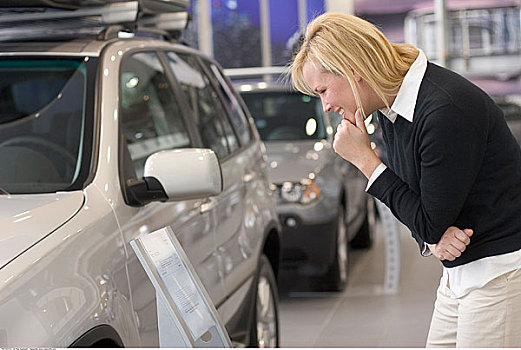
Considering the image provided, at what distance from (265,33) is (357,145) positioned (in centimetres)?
1309

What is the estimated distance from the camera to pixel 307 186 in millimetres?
6547

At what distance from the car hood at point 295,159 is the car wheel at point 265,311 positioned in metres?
1.94

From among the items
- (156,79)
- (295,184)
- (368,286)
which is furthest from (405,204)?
(368,286)

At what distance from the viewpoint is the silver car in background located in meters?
6.47

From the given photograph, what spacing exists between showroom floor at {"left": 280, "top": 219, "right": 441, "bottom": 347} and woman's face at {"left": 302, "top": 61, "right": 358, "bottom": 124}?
9.93 feet

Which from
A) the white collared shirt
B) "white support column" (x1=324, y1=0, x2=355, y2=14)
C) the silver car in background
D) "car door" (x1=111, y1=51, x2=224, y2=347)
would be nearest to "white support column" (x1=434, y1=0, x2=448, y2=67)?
"white support column" (x1=324, y1=0, x2=355, y2=14)

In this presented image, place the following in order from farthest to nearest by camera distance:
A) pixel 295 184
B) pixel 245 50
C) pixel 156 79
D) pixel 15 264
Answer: pixel 245 50, pixel 295 184, pixel 156 79, pixel 15 264

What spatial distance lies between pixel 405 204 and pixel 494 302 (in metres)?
0.35

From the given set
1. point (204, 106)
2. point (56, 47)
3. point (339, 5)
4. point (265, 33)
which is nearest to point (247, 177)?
point (204, 106)

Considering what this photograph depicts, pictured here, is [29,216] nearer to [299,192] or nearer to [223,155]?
[223,155]

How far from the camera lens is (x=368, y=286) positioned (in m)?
7.13

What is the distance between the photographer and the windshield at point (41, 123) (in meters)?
3.00

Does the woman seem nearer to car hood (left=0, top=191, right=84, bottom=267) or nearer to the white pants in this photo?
the white pants

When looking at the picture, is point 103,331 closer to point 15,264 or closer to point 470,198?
point 15,264
